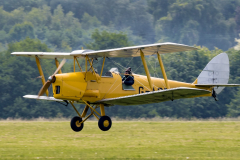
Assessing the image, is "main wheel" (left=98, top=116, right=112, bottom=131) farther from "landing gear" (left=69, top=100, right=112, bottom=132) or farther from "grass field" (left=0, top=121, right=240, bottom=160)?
"grass field" (left=0, top=121, right=240, bottom=160)

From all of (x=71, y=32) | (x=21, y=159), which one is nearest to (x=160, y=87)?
(x=21, y=159)

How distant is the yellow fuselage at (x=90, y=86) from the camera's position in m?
14.0

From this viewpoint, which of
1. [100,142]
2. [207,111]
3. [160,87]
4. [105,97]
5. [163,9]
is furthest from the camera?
[163,9]

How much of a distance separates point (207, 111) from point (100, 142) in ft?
96.6

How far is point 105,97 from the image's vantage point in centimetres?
1495

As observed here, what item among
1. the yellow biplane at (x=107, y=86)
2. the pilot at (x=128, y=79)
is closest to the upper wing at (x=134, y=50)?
the yellow biplane at (x=107, y=86)

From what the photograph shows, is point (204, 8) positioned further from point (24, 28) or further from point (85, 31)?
point (24, 28)

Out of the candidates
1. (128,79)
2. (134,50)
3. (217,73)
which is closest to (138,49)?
(134,50)

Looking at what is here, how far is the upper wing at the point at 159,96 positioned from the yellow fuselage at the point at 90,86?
45cm

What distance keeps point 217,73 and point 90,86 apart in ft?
19.3

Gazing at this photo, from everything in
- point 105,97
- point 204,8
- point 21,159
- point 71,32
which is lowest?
point 21,159

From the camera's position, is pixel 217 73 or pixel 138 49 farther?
pixel 217 73

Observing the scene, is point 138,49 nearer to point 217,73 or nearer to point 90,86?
point 90,86

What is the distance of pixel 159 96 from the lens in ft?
44.8
